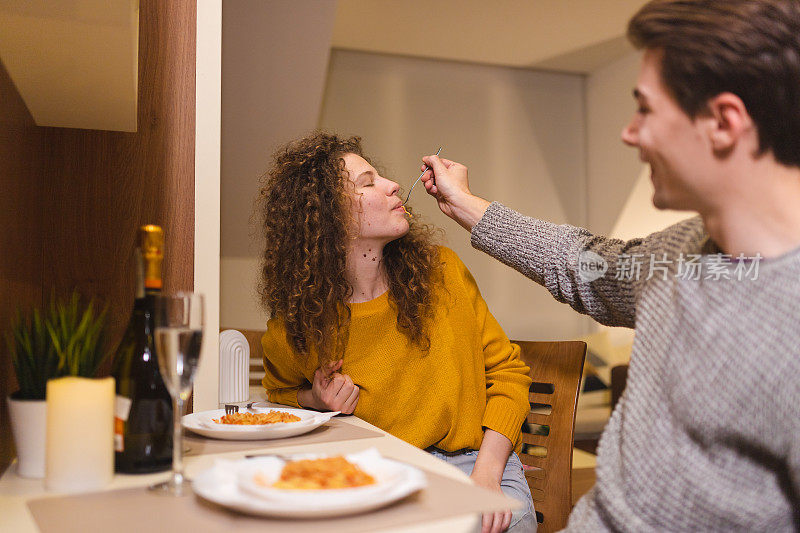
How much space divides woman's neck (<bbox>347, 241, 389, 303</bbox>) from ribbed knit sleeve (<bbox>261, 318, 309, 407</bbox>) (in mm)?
201

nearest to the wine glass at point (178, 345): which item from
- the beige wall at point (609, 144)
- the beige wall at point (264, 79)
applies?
the beige wall at point (264, 79)

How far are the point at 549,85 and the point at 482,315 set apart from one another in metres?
4.29

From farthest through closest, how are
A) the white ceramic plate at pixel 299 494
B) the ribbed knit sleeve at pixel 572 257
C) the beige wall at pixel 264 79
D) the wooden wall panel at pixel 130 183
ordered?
the beige wall at pixel 264 79
the wooden wall panel at pixel 130 183
the ribbed knit sleeve at pixel 572 257
the white ceramic plate at pixel 299 494

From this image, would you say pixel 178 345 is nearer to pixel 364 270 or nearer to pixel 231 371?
pixel 231 371

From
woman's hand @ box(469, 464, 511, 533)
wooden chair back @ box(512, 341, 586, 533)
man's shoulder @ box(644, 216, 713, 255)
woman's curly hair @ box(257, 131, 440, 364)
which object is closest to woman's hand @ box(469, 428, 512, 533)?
woman's hand @ box(469, 464, 511, 533)

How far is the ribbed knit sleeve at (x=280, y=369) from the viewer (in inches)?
63.2

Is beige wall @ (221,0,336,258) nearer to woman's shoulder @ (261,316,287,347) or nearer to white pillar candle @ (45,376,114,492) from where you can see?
woman's shoulder @ (261,316,287,347)

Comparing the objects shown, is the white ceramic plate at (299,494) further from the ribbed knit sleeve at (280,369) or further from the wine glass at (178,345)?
the ribbed knit sleeve at (280,369)

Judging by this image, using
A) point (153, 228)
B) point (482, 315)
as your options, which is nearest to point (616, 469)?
point (153, 228)

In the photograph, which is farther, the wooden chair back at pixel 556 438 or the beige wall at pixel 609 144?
the beige wall at pixel 609 144

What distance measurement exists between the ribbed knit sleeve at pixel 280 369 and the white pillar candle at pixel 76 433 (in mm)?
774

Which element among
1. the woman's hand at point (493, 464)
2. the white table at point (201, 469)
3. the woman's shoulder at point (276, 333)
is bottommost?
the woman's hand at point (493, 464)

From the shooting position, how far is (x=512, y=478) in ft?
4.97

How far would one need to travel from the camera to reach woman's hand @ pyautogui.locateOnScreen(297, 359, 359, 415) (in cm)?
144
